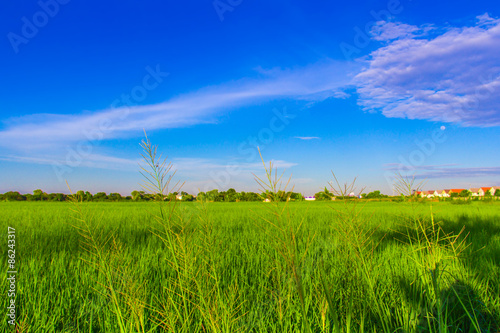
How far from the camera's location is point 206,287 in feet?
5.05

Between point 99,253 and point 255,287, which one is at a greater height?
point 99,253

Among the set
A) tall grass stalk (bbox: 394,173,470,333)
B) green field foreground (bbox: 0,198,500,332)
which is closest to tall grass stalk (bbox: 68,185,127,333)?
green field foreground (bbox: 0,198,500,332)

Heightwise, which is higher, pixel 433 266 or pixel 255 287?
pixel 433 266

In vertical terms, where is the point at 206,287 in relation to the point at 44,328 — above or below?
above

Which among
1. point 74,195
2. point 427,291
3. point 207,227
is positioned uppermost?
point 74,195

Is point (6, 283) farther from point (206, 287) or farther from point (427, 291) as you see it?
point (427, 291)

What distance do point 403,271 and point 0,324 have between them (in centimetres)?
348

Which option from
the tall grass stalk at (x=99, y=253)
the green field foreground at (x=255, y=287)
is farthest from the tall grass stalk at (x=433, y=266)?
the tall grass stalk at (x=99, y=253)

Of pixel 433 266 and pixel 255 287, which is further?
pixel 255 287

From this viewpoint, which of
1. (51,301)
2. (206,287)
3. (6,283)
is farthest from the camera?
(6,283)

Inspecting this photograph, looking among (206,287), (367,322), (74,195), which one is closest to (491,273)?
(367,322)

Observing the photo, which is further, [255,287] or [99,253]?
[255,287]

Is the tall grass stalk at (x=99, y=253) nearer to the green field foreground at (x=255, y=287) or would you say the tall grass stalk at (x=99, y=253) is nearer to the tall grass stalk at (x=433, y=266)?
the green field foreground at (x=255, y=287)

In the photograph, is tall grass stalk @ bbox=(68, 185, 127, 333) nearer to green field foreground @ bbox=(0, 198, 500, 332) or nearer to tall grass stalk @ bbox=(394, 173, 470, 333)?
green field foreground @ bbox=(0, 198, 500, 332)
